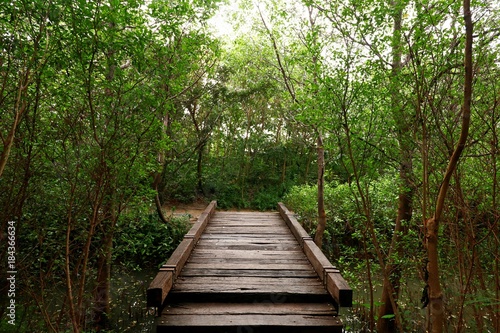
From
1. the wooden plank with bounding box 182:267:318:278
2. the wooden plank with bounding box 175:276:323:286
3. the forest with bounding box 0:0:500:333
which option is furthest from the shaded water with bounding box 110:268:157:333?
the wooden plank with bounding box 175:276:323:286

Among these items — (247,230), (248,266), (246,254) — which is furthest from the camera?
(247,230)

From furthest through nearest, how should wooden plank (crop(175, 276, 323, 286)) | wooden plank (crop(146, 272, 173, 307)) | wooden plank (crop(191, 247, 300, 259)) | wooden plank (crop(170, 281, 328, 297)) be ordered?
1. wooden plank (crop(191, 247, 300, 259))
2. wooden plank (crop(175, 276, 323, 286))
3. wooden plank (crop(170, 281, 328, 297))
4. wooden plank (crop(146, 272, 173, 307))

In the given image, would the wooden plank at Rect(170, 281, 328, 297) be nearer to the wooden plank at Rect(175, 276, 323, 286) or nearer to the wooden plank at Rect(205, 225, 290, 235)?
the wooden plank at Rect(175, 276, 323, 286)

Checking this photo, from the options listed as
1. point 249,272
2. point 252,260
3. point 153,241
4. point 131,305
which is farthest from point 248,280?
point 153,241

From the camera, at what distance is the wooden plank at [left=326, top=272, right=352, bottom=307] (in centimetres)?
336

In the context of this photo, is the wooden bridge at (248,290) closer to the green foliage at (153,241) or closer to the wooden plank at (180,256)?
the wooden plank at (180,256)

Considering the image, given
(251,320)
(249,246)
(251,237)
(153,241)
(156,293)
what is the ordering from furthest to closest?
(153,241), (251,237), (249,246), (251,320), (156,293)

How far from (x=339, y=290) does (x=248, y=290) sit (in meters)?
1.23

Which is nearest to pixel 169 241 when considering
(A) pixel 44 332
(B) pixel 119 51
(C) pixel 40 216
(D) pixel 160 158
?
(D) pixel 160 158

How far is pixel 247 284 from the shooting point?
4.10 metres

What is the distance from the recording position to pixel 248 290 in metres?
3.92

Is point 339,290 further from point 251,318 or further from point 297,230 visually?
point 297,230

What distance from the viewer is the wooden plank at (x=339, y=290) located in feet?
11.0

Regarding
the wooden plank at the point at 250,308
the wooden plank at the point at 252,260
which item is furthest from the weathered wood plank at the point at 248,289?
the wooden plank at the point at 252,260
